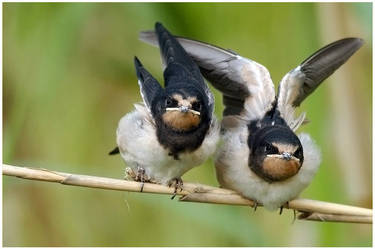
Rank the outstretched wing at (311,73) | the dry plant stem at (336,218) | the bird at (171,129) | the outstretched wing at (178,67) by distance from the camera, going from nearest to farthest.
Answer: the dry plant stem at (336,218)
the bird at (171,129)
the outstretched wing at (178,67)
the outstretched wing at (311,73)

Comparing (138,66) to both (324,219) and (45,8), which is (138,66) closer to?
(45,8)

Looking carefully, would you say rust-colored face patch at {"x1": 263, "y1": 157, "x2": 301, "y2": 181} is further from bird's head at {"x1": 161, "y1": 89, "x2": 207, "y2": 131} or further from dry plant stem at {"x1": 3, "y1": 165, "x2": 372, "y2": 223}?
bird's head at {"x1": 161, "y1": 89, "x2": 207, "y2": 131}

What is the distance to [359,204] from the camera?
2.73 m

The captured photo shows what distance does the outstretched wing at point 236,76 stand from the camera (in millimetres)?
2668

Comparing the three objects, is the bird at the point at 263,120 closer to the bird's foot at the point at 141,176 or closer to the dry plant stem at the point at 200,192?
Result: the dry plant stem at the point at 200,192

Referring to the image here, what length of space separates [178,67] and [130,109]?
0.63 m

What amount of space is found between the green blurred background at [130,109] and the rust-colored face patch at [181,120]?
41 centimetres

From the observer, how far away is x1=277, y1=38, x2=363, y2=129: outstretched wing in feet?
8.63

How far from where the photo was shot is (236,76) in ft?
9.00

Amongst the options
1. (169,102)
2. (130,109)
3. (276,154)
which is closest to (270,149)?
(276,154)

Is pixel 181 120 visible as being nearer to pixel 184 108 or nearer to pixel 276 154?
pixel 184 108

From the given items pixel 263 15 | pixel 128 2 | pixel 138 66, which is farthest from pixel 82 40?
pixel 263 15

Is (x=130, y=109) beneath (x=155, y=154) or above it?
above

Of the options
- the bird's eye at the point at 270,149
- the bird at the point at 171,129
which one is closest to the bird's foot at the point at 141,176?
the bird at the point at 171,129
